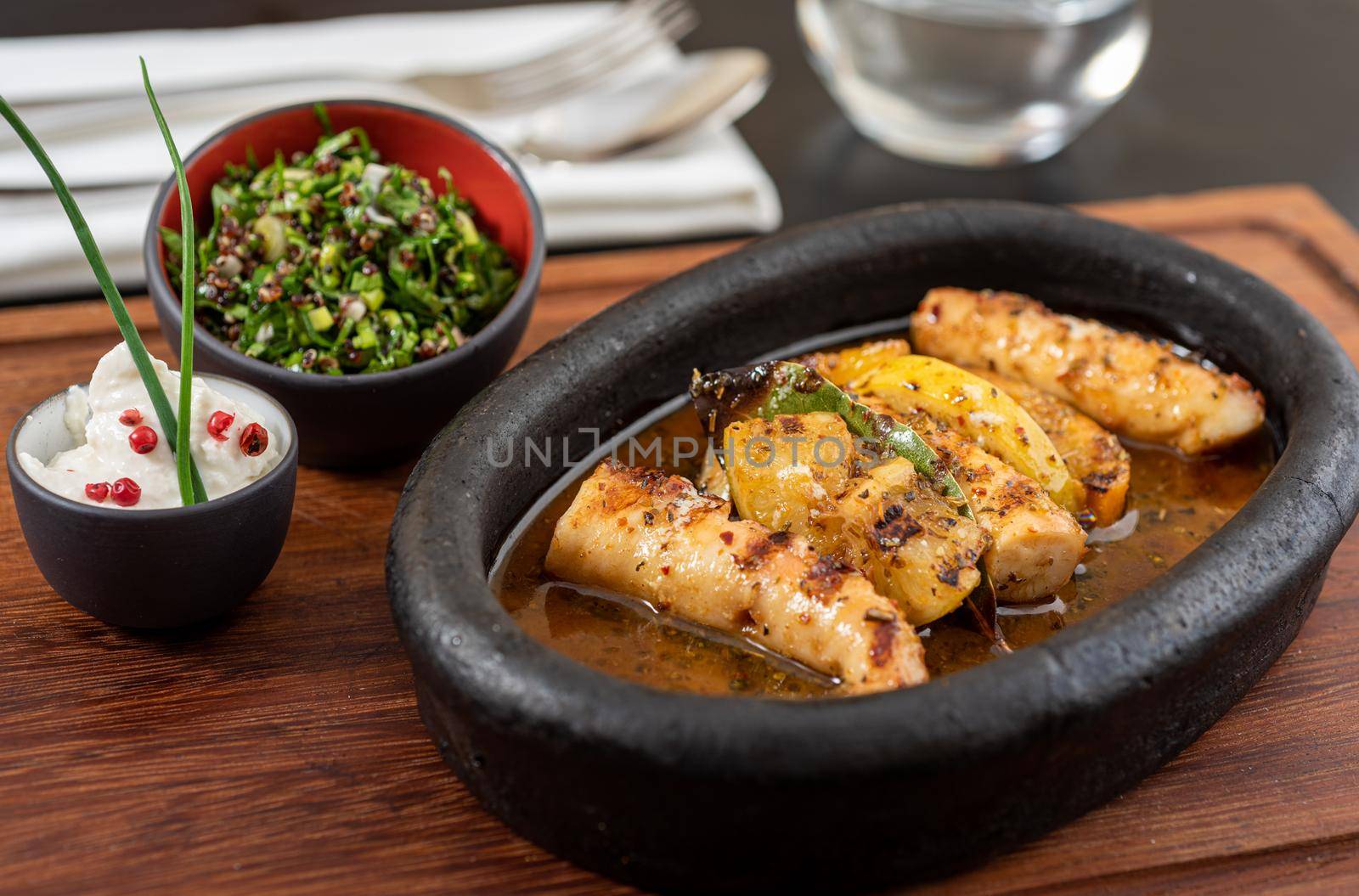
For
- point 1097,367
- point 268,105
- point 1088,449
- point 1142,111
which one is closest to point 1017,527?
point 1088,449

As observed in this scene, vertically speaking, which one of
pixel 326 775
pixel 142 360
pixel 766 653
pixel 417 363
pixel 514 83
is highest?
pixel 142 360

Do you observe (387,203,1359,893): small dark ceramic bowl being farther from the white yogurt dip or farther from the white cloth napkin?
the white cloth napkin

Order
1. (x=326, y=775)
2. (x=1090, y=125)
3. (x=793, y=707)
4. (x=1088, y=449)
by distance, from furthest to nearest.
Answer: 1. (x=1090, y=125)
2. (x=1088, y=449)
3. (x=326, y=775)
4. (x=793, y=707)

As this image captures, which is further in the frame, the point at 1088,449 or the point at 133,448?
the point at 1088,449

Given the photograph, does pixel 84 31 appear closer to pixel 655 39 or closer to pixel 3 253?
pixel 3 253

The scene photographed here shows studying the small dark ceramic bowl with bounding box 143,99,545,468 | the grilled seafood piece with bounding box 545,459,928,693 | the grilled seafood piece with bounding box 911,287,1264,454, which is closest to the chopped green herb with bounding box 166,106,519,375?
the small dark ceramic bowl with bounding box 143,99,545,468

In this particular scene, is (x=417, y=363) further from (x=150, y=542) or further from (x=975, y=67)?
(x=975, y=67)
